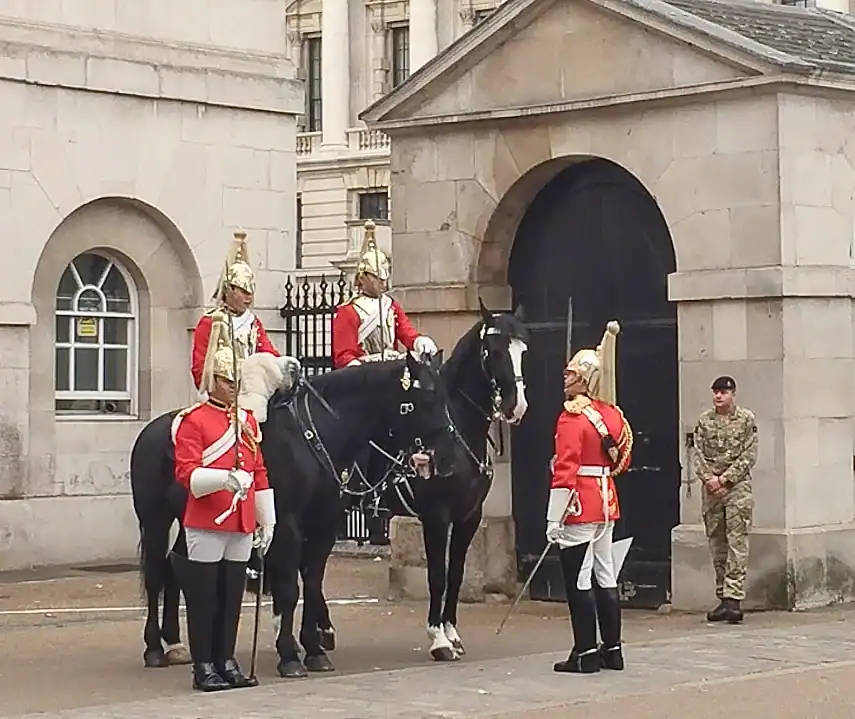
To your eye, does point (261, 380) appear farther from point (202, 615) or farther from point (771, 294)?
point (771, 294)

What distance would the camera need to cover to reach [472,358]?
13.5 meters

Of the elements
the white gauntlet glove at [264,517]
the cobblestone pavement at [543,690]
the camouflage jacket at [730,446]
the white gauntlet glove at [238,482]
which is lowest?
the cobblestone pavement at [543,690]

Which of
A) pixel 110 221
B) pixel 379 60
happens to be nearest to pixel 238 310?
pixel 110 221

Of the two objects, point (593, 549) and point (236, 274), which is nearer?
point (593, 549)

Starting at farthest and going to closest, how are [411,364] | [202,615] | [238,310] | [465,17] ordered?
[465,17], [238,310], [411,364], [202,615]

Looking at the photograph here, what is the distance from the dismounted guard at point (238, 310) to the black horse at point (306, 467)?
1.69 feet

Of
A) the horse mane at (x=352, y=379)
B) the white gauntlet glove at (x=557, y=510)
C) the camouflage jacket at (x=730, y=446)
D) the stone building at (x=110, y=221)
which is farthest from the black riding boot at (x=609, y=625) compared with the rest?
the stone building at (x=110, y=221)

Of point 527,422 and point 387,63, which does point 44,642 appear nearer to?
point 527,422

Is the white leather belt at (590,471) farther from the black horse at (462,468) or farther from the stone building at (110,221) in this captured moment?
the stone building at (110,221)

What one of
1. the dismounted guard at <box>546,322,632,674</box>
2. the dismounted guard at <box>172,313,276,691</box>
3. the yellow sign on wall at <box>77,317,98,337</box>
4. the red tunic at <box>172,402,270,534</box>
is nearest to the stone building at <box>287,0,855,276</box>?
the yellow sign on wall at <box>77,317,98,337</box>

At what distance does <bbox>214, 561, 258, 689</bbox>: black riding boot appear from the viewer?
11852mm

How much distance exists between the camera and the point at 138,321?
21375 mm

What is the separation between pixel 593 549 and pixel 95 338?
9.63m

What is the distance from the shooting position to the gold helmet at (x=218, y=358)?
11.7 metres
